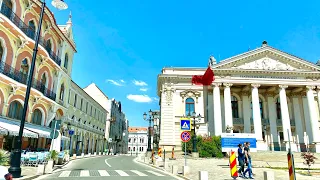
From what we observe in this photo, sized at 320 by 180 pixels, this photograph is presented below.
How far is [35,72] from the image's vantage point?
885 inches

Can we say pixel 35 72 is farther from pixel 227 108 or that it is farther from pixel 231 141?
pixel 227 108

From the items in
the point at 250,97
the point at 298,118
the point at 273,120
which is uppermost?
the point at 250,97

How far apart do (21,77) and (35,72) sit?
2.71m

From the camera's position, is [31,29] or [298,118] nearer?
[31,29]

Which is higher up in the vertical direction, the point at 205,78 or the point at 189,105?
the point at 205,78

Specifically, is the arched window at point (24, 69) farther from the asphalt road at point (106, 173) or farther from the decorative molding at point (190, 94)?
the decorative molding at point (190, 94)

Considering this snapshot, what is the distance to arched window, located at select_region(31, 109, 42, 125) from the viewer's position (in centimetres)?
2295

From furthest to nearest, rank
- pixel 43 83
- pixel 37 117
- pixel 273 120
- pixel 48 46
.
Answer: pixel 273 120 → pixel 48 46 → pixel 43 83 → pixel 37 117

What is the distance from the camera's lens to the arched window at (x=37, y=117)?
23.0m

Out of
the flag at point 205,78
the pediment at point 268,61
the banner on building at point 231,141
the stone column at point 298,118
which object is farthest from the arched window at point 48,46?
the stone column at point 298,118

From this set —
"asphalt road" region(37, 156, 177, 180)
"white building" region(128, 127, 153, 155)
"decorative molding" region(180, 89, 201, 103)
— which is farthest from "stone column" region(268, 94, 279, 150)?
"white building" region(128, 127, 153, 155)

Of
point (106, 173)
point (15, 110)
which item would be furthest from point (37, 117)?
point (106, 173)

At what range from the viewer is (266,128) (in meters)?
37.8

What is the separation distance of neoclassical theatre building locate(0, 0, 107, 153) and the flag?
17.9m
